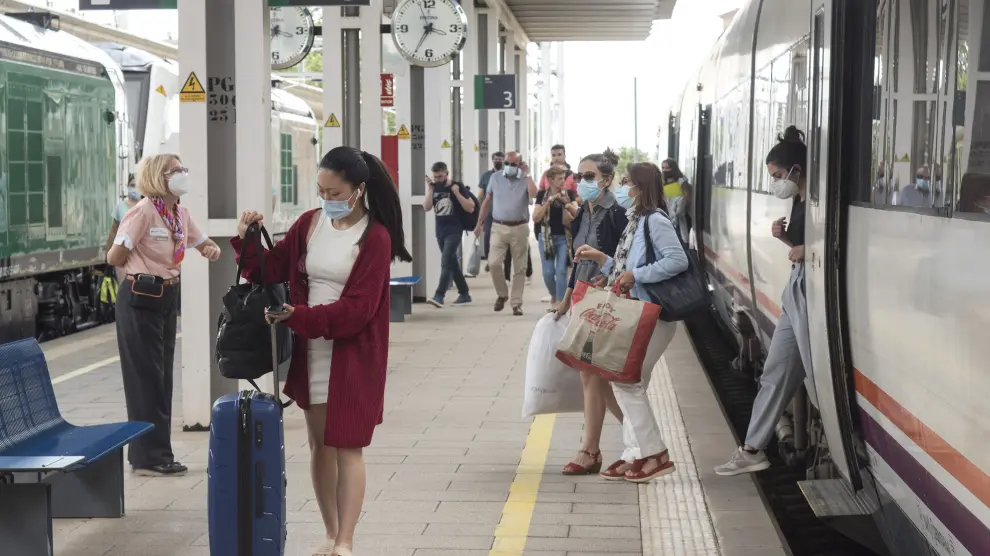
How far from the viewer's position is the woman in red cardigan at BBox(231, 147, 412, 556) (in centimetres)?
544

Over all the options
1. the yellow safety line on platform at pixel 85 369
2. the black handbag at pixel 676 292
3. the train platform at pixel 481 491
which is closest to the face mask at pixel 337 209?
the train platform at pixel 481 491

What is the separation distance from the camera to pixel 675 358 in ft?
41.0

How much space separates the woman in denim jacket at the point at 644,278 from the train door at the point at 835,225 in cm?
135

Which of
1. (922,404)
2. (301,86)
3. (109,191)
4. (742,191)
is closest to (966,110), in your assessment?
(922,404)

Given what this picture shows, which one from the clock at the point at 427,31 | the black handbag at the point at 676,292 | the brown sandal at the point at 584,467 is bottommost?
the brown sandal at the point at 584,467

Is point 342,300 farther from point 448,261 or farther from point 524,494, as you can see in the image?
point 448,261

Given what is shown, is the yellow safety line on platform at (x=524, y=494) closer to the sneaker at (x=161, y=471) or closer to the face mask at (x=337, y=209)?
the face mask at (x=337, y=209)

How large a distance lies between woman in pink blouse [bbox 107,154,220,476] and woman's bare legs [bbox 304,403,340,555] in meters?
1.91

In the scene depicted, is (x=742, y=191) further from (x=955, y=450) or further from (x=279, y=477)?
(x=955, y=450)

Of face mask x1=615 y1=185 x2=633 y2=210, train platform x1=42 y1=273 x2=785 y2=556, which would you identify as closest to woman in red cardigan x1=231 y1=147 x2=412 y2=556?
train platform x1=42 y1=273 x2=785 y2=556

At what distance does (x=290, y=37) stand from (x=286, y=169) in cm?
970

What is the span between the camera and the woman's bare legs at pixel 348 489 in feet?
18.4

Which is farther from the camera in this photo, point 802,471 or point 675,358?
point 675,358

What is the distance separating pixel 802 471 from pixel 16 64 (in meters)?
8.73
